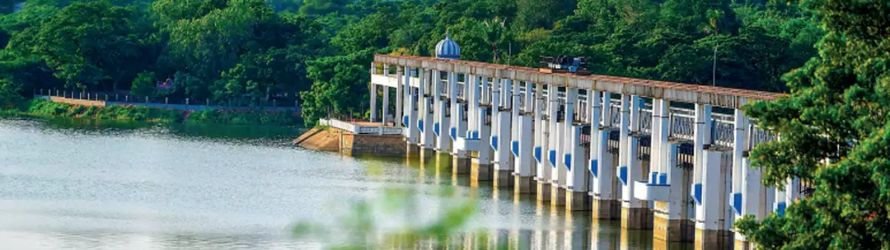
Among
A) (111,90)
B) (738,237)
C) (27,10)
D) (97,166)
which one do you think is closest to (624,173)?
(738,237)

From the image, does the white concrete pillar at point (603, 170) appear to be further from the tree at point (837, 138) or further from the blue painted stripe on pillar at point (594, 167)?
the tree at point (837, 138)

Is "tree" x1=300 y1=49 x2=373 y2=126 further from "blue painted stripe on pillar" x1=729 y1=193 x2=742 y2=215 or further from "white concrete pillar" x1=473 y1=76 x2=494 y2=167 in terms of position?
"blue painted stripe on pillar" x1=729 y1=193 x2=742 y2=215

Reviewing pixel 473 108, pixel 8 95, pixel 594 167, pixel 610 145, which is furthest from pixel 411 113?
pixel 8 95

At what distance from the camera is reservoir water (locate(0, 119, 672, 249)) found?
5338 centimetres

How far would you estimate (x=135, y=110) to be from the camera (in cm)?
11469

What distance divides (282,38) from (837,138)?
91.5 meters

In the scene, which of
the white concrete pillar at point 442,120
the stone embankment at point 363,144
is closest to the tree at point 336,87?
the stone embankment at point 363,144

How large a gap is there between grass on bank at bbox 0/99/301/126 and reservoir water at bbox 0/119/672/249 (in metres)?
16.0

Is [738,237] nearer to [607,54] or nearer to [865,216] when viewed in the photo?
[865,216]

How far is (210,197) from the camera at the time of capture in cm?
6562

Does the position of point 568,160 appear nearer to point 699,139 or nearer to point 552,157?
point 552,157

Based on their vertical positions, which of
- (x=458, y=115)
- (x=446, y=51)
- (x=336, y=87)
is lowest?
(x=458, y=115)

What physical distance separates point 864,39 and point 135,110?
8681cm

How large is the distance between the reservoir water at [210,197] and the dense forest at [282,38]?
13716 millimetres
